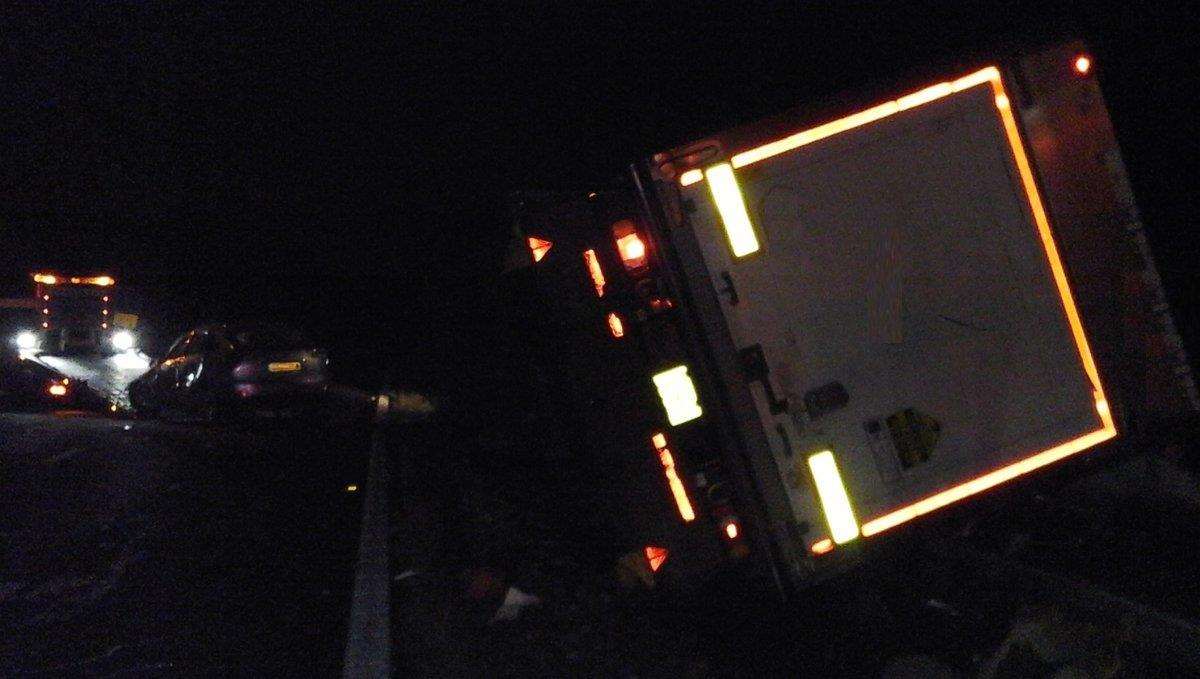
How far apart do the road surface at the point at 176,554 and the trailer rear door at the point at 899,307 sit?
2.94 m

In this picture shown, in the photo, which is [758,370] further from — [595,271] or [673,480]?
[595,271]

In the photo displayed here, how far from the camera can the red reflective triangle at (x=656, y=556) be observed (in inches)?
221

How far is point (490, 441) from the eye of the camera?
1198cm

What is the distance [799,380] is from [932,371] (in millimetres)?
675

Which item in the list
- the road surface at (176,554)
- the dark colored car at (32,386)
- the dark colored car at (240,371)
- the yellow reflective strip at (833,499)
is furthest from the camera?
the dark colored car at (32,386)

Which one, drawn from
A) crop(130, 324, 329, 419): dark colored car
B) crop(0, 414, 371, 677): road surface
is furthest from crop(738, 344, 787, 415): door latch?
crop(130, 324, 329, 419): dark colored car

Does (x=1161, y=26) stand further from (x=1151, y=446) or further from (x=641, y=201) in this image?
(x=641, y=201)

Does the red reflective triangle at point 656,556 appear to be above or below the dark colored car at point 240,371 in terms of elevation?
below

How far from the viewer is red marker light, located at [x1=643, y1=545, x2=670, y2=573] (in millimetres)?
5604

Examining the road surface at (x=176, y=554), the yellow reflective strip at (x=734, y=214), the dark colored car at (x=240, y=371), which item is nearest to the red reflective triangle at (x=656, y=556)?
the yellow reflective strip at (x=734, y=214)

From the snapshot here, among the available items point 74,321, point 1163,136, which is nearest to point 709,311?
point 1163,136

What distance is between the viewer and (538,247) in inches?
232

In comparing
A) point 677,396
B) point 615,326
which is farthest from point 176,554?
point 677,396

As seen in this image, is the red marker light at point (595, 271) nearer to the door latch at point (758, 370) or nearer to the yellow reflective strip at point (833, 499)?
the door latch at point (758, 370)
